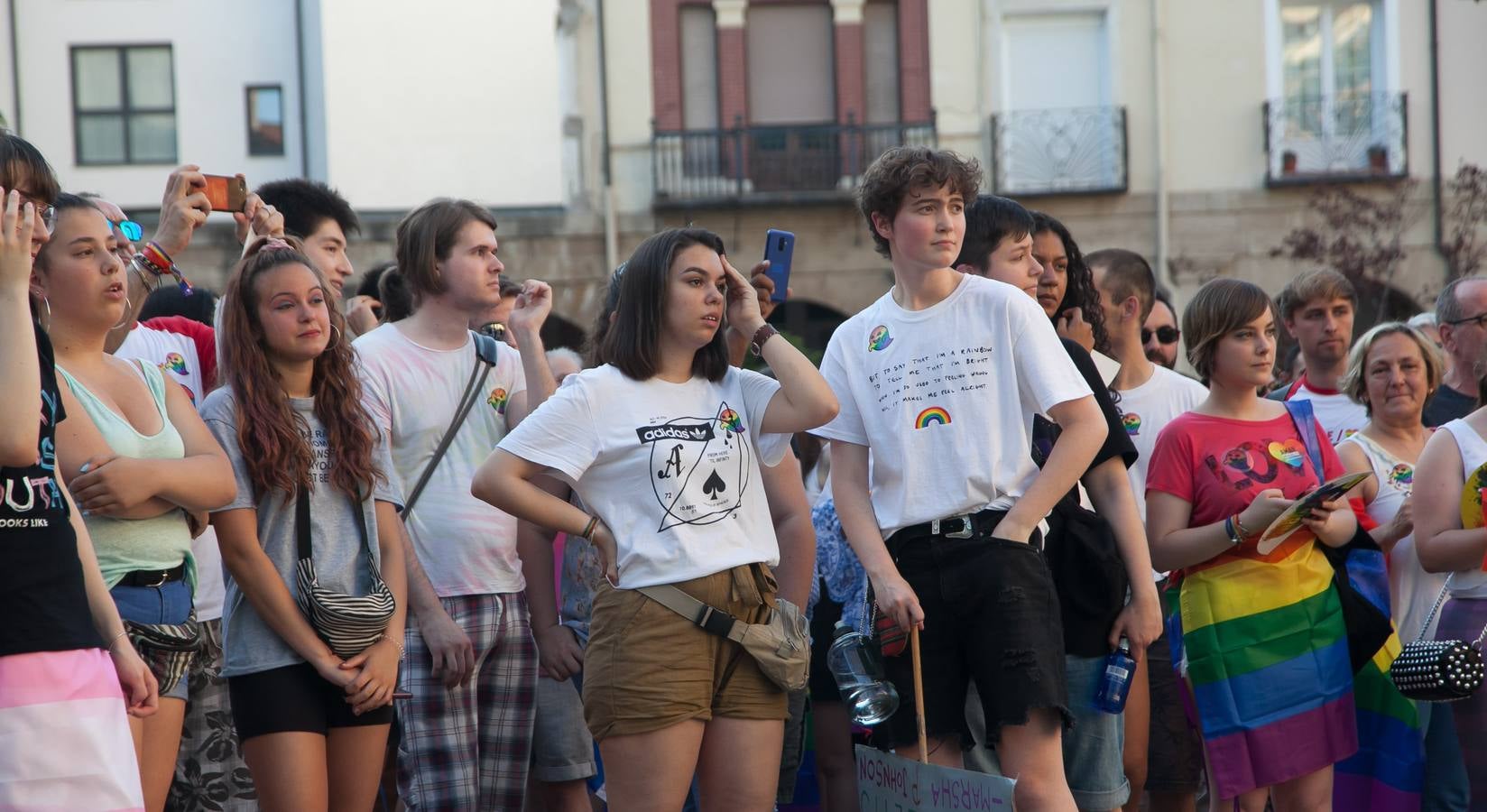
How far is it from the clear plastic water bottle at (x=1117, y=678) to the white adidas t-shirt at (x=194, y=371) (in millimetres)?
2525

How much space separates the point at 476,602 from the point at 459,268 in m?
1.08

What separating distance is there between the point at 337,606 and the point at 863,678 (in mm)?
1402

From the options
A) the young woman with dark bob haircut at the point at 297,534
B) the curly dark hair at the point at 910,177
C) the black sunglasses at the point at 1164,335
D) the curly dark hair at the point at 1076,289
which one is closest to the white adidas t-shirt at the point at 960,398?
the curly dark hair at the point at 910,177

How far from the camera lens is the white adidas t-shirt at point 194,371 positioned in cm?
462

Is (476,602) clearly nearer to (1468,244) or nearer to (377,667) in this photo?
(377,667)

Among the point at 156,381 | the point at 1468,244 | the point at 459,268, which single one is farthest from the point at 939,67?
the point at 156,381

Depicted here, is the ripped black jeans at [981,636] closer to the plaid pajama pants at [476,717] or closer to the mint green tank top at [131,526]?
the plaid pajama pants at [476,717]

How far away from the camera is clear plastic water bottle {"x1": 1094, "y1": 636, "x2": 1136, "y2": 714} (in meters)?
4.27

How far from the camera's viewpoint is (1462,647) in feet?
15.2

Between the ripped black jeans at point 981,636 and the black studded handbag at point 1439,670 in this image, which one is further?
the black studded handbag at point 1439,670

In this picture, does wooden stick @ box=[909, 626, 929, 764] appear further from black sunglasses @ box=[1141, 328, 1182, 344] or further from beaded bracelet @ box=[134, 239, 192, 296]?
black sunglasses @ box=[1141, 328, 1182, 344]

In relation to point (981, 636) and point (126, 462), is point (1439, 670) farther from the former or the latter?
point (126, 462)

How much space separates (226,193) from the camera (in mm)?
4820

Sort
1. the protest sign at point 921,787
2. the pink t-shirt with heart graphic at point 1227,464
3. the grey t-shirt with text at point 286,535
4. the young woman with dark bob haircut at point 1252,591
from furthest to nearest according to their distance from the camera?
the pink t-shirt with heart graphic at point 1227,464
the young woman with dark bob haircut at point 1252,591
the grey t-shirt with text at point 286,535
the protest sign at point 921,787
